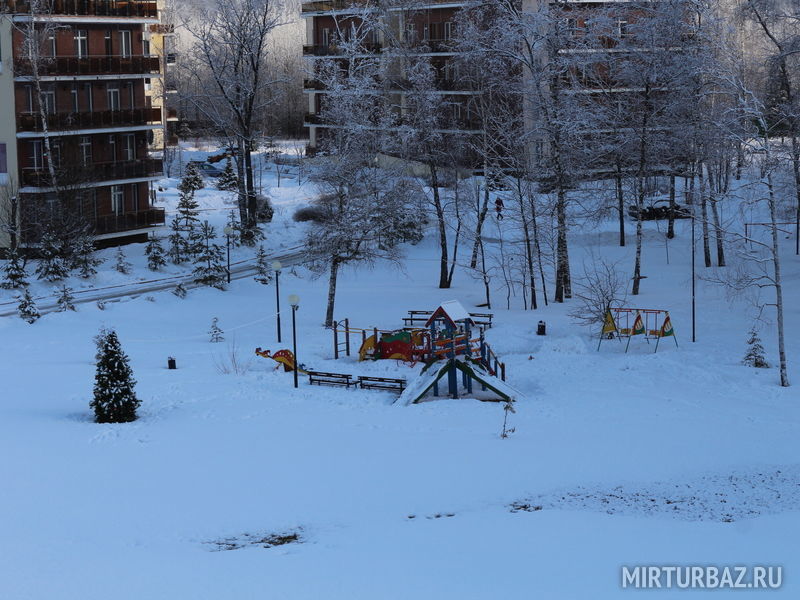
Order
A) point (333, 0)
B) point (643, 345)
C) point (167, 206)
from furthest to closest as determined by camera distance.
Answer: point (333, 0), point (167, 206), point (643, 345)

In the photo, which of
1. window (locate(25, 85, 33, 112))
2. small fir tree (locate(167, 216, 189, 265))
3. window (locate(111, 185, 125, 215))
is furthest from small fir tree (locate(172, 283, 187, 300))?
window (locate(25, 85, 33, 112))

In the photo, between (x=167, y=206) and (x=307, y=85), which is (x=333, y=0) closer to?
(x=307, y=85)

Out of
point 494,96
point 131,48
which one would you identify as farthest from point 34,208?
point 494,96

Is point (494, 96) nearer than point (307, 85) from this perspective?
Yes

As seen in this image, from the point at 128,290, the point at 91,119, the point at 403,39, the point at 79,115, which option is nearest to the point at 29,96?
the point at 79,115

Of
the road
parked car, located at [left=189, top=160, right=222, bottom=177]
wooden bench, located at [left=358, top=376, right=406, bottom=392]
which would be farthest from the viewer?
parked car, located at [left=189, top=160, right=222, bottom=177]

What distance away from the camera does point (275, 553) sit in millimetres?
15656

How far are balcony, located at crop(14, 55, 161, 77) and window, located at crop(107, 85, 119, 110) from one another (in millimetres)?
1108

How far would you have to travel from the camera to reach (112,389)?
2300cm

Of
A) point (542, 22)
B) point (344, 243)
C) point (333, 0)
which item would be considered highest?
Answer: point (333, 0)

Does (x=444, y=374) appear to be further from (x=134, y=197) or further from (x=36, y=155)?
(x=134, y=197)

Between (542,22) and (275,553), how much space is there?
80.8ft

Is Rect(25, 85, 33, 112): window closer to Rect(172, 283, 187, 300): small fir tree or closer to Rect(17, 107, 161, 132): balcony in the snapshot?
Rect(17, 107, 161, 132): balcony

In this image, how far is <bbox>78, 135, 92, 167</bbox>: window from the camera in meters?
43.9
